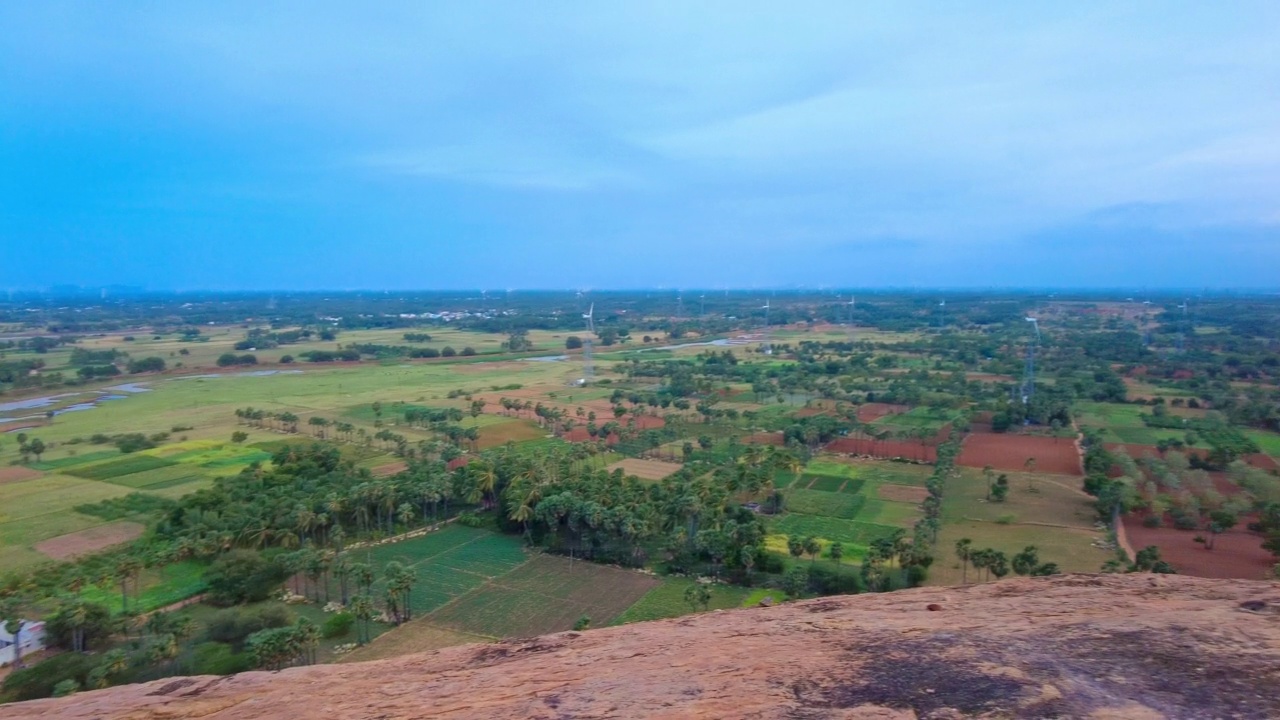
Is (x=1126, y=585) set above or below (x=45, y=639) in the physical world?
above

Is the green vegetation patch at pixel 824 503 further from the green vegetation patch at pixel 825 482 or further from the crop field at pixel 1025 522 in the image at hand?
the crop field at pixel 1025 522

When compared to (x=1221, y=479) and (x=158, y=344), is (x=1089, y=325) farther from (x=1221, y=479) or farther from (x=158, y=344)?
(x=158, y=344)

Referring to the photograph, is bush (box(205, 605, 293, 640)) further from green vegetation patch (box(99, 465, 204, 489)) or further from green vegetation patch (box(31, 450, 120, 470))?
green vegetation patch (box(31, 450, 120, 470))

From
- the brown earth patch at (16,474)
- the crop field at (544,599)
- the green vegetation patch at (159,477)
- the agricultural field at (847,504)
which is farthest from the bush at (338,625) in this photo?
the brown earth patch at (16,474)

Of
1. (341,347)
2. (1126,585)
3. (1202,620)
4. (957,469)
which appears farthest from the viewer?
(341,347)

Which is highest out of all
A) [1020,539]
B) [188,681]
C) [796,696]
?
[796,696]

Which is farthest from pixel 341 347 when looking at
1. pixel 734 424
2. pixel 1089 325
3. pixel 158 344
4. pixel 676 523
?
pixel 1089 325

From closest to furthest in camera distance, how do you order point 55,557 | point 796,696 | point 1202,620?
1. point 796,696
2. point 1202,620
3. point 55,557
